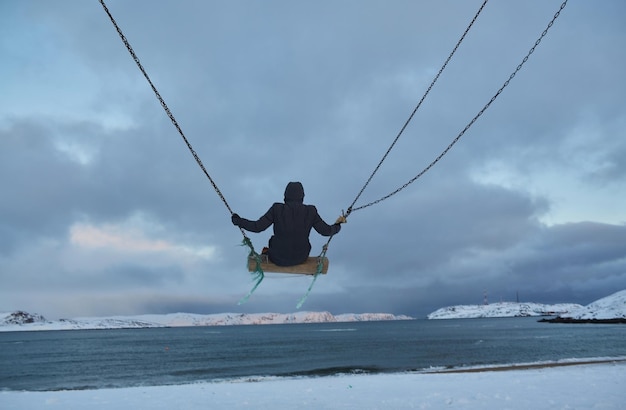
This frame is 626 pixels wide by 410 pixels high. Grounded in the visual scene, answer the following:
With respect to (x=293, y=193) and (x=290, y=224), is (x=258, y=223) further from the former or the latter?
(x=293, y=193)

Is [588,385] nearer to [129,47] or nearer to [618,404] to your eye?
[618,404]

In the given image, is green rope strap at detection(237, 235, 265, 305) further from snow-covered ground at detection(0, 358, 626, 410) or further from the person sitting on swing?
snow-covered ground at detection(0, 358, 626, 410)

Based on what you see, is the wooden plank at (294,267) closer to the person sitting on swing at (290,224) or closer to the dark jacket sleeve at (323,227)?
the person sitting on swing at (290,224)

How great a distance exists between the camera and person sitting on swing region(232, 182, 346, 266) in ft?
25.1

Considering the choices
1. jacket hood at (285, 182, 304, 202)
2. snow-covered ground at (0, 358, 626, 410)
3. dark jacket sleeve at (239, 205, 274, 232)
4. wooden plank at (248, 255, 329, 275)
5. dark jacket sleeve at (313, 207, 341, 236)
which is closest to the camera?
dark jacket sleeve at (239, 205, 274, 232)

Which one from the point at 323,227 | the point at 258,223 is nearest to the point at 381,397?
the point at 323,227

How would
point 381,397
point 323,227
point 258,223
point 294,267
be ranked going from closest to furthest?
point 258,223
point 323,227
point 294,267
point 381,397

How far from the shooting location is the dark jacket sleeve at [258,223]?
7.59m

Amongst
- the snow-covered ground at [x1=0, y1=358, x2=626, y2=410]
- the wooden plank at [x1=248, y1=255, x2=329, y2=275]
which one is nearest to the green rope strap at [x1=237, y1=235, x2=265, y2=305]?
the wooden plank at [x1=248, y1=255, x2=329, y2=275]

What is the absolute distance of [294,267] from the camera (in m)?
8.22

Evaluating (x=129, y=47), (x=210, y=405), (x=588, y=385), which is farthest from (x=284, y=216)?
(x=588, y=385)

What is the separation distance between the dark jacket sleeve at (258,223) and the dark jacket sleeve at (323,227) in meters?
0.76

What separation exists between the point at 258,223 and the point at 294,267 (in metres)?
1.15

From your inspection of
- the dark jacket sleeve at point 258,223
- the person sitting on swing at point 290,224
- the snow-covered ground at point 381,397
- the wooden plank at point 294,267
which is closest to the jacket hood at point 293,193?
the person sitting on swing at point 290,224
